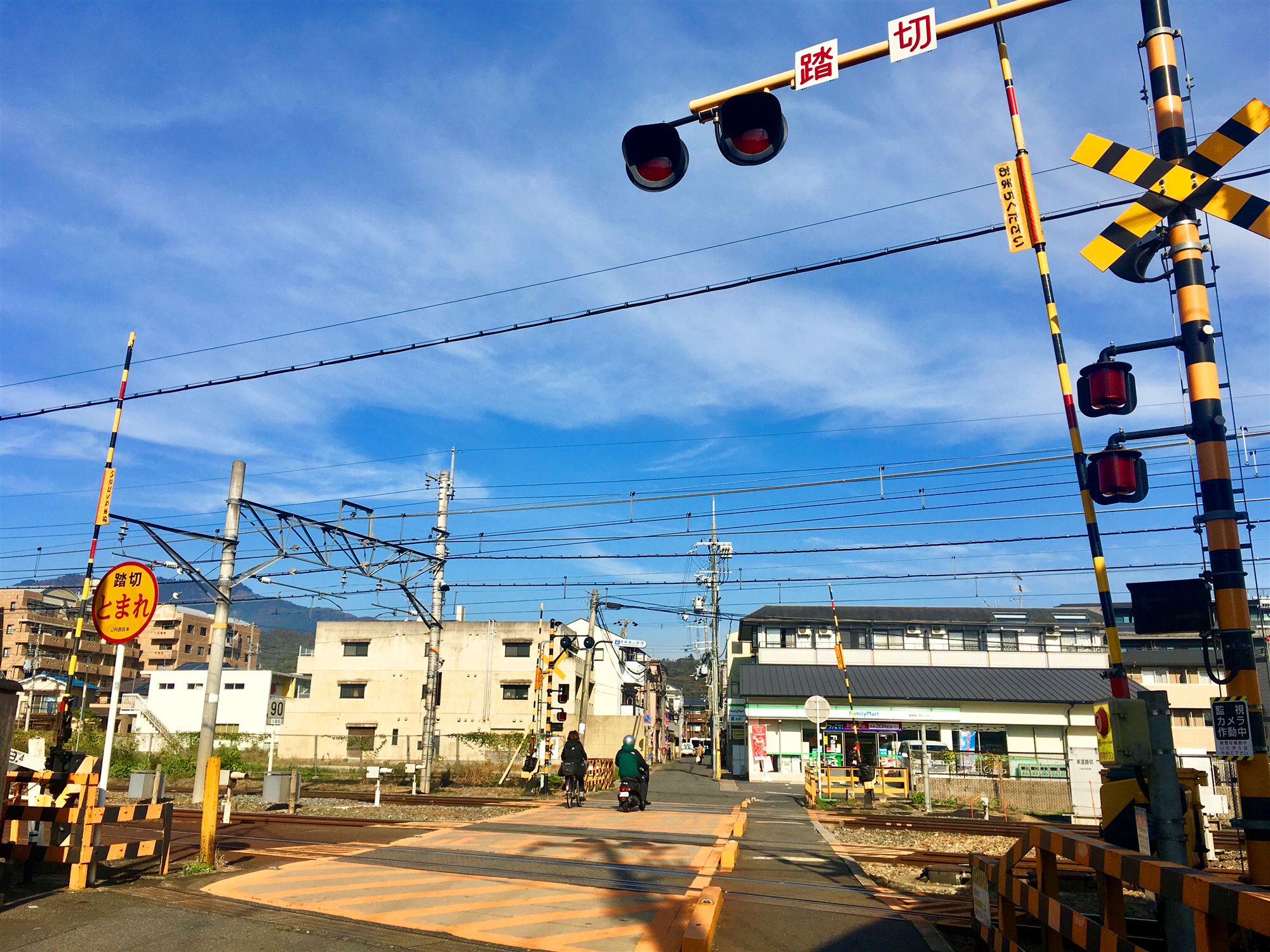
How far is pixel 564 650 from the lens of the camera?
72.9 ft

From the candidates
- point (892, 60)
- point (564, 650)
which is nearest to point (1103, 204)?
point (892, 60)

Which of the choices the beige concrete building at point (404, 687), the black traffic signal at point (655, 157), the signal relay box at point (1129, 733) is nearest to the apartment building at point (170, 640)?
the beige concrete building at point (404, 687)

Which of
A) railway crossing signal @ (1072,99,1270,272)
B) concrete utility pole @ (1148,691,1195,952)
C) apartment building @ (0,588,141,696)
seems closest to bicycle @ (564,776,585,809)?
concrete utility pole @ (1148,691,1195,952)

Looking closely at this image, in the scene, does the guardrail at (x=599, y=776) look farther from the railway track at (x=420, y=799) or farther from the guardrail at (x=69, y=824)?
the guardrail at (x=69, y=824)

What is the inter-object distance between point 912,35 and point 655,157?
77.0 inches

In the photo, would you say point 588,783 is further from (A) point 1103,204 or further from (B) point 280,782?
(A) point 1103,204

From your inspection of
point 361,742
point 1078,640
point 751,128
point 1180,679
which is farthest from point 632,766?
point 1180,679

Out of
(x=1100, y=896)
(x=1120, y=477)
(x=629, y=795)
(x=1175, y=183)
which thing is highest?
(x=1175, y=183)

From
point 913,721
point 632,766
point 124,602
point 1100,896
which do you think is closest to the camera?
point 1100,896

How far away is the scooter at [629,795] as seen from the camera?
17.3 metres

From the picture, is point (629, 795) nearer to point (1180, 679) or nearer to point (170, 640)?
point (1180, 679)

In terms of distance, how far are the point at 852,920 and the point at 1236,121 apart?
7.48m

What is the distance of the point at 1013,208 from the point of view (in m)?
7.33

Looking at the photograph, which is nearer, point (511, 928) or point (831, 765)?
point (511, 928)
